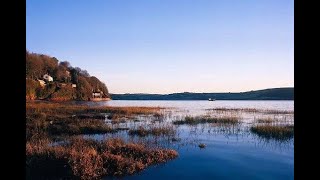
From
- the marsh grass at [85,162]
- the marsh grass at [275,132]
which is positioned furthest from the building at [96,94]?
the marsh grass at [85,162]

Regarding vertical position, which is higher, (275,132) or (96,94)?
(96,94)

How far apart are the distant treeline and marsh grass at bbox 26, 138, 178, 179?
81.0 metres

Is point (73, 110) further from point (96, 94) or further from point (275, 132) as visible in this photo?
point (96, 94)

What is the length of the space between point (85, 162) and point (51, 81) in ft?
364

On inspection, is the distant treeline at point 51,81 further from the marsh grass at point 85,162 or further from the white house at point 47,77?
the marsh grass at point 85,162

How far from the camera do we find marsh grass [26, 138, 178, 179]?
14.0m

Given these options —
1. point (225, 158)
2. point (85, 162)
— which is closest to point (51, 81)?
point (225, 158)

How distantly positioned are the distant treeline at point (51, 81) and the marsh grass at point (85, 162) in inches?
3188

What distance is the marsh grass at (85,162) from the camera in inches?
550

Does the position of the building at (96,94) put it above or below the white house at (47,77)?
below

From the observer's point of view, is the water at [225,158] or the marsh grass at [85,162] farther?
the water at [225,158]

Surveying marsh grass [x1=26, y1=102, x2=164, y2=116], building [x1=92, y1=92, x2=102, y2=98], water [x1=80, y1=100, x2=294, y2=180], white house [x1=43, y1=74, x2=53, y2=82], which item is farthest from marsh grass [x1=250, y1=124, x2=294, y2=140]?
building [x1=92, y1=92, x2=102, y2=98]

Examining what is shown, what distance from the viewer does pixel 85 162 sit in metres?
14.4
